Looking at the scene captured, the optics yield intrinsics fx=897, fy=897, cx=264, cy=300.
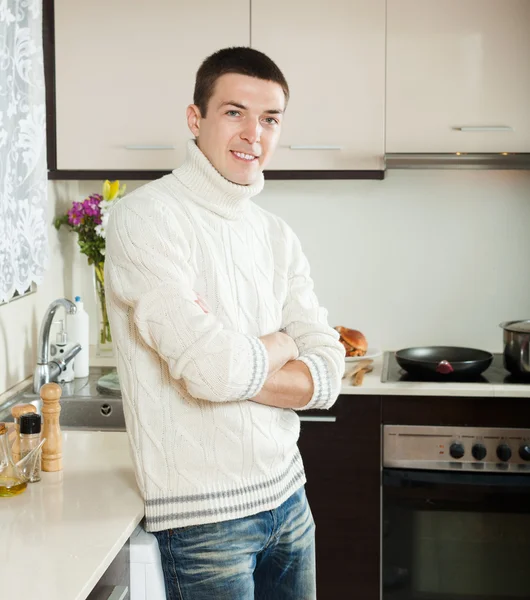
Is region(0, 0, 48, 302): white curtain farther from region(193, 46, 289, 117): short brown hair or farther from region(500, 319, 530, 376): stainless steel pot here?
region(500, 319, 530, 376): stainless steel pot

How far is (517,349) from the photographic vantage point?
2.68 metres

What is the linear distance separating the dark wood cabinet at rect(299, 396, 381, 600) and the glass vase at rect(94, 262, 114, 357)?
739 millimetres

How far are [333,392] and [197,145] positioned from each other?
1.87 ft

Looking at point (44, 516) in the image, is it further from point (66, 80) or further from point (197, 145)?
point (66, 80)

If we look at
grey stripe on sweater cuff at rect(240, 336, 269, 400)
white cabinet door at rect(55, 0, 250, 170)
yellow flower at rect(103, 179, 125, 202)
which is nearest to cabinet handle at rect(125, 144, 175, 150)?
white cabinet door at rect(55, 0, 250, 170)

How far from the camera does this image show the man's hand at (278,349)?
5.63ft

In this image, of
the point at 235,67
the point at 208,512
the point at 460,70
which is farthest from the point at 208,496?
the point at 460,70

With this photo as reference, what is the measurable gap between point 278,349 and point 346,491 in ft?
3.55

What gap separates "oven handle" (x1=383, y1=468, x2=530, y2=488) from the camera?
263 cm

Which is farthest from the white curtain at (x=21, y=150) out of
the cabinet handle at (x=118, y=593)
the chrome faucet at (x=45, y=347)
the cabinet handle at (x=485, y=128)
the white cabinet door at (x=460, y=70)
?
the cabinet handle at (x=485, y=128)

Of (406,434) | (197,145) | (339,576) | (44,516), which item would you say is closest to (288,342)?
(197,145)

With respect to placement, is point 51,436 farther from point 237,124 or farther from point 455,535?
point 455,535

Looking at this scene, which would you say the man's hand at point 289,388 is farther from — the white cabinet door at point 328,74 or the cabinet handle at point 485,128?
the cabinet handle at point 485,128

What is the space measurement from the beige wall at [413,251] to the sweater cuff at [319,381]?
1.40m
